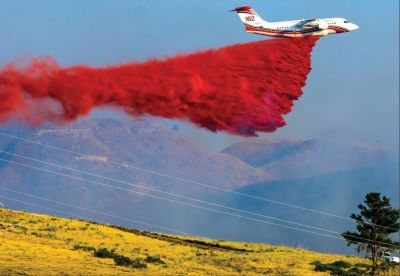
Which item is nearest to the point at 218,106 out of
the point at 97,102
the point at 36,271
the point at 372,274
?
the point at 97,102

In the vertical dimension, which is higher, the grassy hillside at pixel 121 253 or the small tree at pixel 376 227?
the small tree at pixel 376 227

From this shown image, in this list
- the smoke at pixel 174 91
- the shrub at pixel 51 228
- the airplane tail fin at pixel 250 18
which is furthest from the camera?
the shrub at pixel 51 228

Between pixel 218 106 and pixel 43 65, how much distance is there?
1752cm

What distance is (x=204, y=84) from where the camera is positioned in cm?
8275

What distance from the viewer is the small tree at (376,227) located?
348ft

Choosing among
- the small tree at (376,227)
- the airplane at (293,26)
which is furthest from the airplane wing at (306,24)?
the small tree at (376,227)

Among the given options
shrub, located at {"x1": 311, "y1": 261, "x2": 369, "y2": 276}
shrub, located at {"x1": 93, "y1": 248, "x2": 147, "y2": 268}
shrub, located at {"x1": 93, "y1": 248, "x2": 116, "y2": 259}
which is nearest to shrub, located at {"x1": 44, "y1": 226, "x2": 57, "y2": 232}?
shrub, located at {"x1": 93, "y1": 248, "x2": 147, "y2": 268}

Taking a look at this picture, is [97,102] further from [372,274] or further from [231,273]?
[372,274]

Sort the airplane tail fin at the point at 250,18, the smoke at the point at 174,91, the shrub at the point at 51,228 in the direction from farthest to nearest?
the shrub at the point at 51,228
the airplane tail fin at the point at 250,18
the smoke at the point at 174,91

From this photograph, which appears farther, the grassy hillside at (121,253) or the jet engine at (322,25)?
the jet engine at (322,25)

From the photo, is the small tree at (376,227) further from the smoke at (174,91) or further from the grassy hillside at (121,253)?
the smoke at (174,91)

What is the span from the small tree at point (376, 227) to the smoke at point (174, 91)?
3117 centimetres

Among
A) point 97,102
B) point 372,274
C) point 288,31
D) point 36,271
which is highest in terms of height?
point 288,31

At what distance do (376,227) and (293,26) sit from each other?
29.9 meters
